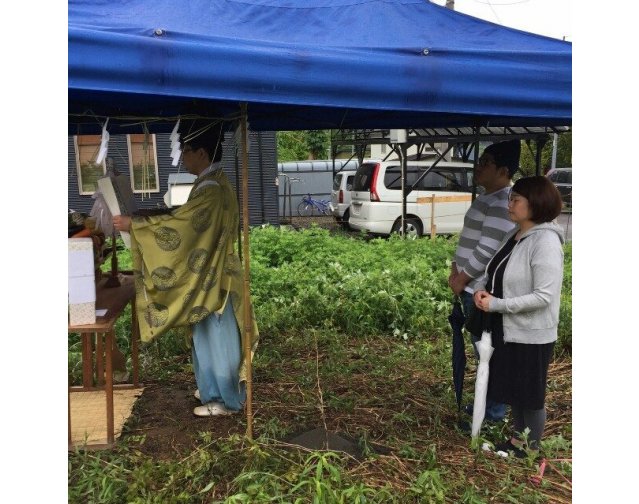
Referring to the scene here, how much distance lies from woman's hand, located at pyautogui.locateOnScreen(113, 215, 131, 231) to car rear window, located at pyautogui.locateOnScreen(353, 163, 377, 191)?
9.13m

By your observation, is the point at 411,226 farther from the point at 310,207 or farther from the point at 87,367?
the point at 87,367

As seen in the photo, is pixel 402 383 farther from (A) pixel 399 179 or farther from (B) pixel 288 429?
(A) pixel 399 179

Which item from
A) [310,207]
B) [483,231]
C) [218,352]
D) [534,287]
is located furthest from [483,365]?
[310,207]

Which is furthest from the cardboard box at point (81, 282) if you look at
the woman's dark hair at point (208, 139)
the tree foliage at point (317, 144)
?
the tree foliage at point (317, 144)

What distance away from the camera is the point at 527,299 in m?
2.65

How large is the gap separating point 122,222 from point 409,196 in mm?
9482

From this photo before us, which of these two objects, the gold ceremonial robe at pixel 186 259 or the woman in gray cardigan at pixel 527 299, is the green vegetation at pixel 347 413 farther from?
the gold ceremonial robe at pixel 186 259

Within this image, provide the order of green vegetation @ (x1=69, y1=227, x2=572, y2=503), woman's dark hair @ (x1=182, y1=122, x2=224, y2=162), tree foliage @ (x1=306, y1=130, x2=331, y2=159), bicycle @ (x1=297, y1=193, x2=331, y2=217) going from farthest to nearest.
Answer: tree foliage @ (x1=306, y1=130, x2=331, y2=159), bicycle @ (x1=297, y1=193, x2=331, y2=217), woman's dark hair @ (x1=182, y1=122, x2=224, y2=162), green vegetation @ (x1=69, y1=227, x2=572, y2=503)

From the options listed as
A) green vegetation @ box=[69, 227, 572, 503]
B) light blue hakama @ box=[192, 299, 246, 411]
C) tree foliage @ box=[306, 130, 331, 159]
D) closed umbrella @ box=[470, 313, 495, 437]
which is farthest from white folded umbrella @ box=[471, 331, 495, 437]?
tree foliage @ box=[306, 130, 331, 159]

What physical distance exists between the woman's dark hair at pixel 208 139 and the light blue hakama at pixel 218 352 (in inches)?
32.7

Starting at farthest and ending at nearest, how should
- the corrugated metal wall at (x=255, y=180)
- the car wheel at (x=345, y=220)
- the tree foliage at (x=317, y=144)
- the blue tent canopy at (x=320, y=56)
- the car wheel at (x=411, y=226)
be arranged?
the tree foliage at (x=317, y=144)
the car wheel at (x=345, y=220)
the car wheel at (x=411, y=226)
the corrugated metal wall at (x=255, y=180)
the blue tent canopy at (x=320, y=56)

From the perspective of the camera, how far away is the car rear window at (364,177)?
11830 millimetres

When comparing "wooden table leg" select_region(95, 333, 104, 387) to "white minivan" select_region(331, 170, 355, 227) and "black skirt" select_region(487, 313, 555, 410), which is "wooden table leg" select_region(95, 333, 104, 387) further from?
"white minivan" select_region(331, 170, 355, 227)

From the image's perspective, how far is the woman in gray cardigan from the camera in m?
2.65
